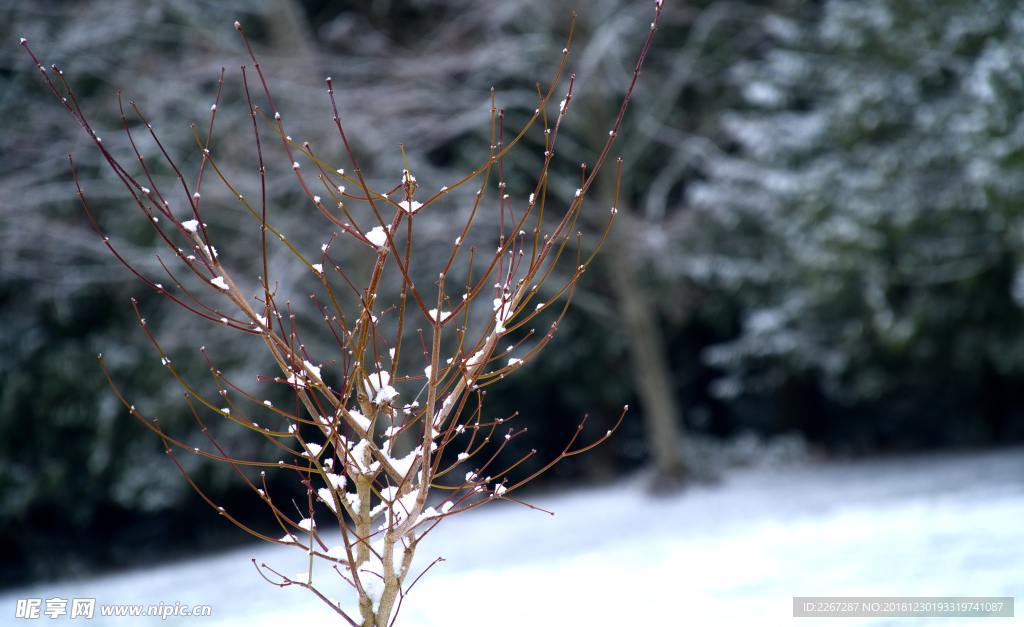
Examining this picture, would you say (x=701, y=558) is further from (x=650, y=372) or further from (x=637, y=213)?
(x=637, y=213)

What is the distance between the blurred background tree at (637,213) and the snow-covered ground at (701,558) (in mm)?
1063

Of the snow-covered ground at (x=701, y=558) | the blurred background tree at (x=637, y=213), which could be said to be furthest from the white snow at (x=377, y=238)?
the blurred background tree at (x=637, y=213)

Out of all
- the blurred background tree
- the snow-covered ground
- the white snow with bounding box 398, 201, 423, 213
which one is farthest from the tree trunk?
the white snow with bounding box 398, 201, 423, 213

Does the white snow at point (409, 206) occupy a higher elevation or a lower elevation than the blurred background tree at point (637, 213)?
lower

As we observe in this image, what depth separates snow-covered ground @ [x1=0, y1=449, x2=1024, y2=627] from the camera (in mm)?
4266

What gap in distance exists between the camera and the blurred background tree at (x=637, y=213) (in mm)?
8289

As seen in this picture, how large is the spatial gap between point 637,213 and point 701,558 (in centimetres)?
616

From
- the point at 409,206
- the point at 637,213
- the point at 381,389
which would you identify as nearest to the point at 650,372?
the point at 637,213

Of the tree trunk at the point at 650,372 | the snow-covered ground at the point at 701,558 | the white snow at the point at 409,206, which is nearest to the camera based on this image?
the white snow at the point at 409,206

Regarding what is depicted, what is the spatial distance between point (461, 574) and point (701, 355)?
6.14 m

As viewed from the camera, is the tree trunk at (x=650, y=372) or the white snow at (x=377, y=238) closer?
the white snow at (x=377, y=238)

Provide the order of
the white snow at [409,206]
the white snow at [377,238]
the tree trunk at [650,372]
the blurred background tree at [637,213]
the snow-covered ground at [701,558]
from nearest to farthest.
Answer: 1. the white snow at [409,206]
2. the white snow at [377,238]
3. the snow-covered ground at [701,558]
4. the blurred background tree at [637,213]
5. the tree trunk at [650,372]

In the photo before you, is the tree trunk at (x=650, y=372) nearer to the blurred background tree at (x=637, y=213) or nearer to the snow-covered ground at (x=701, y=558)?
the blurred background tree at (x=637, y=213)

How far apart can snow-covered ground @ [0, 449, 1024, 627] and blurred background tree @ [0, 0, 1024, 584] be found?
1.06 m
